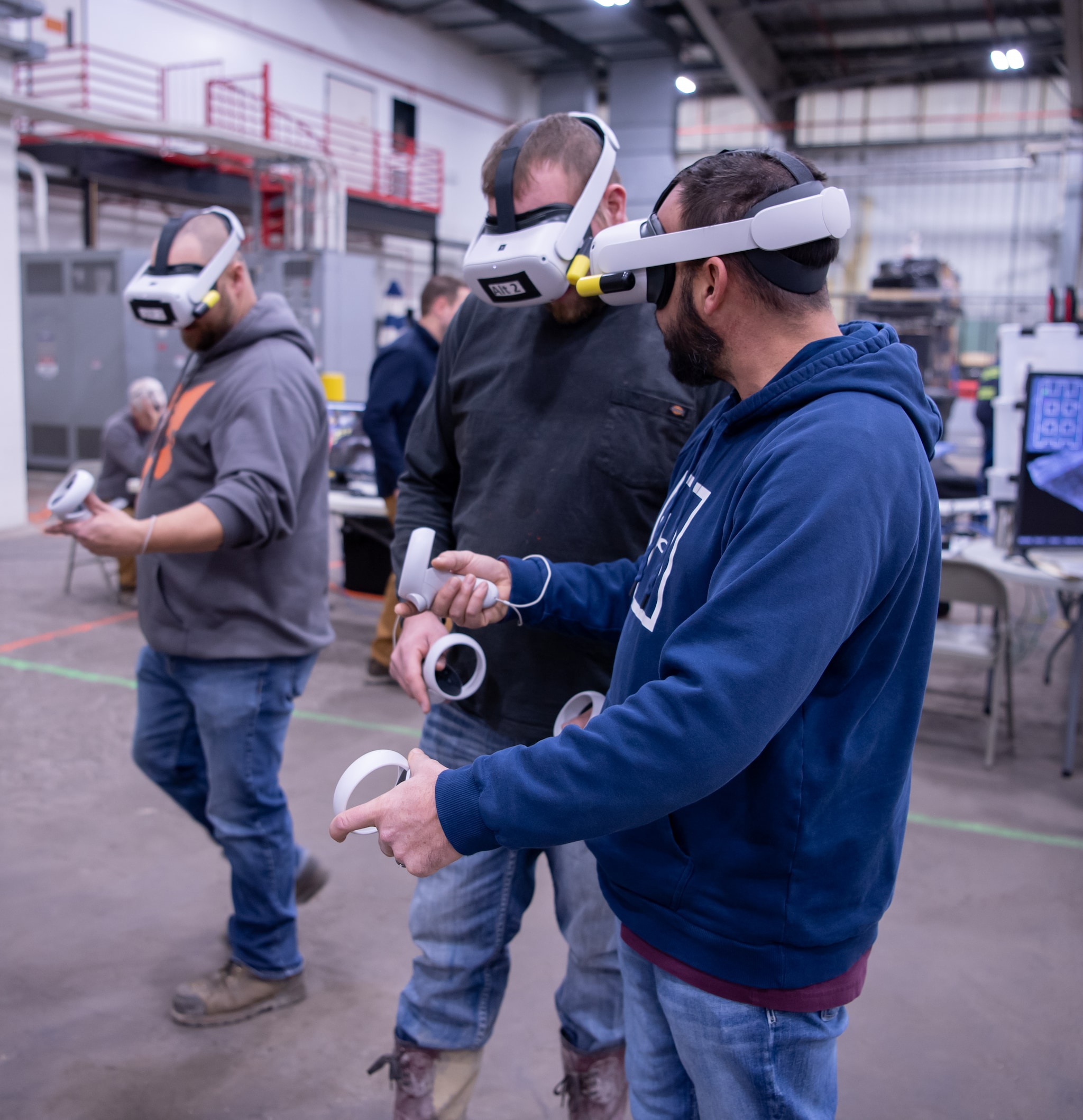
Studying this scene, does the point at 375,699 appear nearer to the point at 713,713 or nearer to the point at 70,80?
the point at 713,713

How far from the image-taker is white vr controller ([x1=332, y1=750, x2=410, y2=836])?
3.38 feet

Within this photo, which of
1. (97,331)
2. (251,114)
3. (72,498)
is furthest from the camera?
(251,114)

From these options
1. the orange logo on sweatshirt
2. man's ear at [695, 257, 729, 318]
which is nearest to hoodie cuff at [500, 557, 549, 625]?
man's ear at [695, 257, 729, 318]

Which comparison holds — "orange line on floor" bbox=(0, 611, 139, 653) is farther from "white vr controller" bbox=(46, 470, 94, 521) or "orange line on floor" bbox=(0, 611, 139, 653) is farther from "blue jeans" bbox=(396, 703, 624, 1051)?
"blue jeans" bbox=(396, 703, 624, 1051)

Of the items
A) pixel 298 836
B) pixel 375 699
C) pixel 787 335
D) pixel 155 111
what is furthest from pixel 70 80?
pixel 787 335

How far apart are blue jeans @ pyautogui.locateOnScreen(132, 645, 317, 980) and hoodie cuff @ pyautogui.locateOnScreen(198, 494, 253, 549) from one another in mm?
291

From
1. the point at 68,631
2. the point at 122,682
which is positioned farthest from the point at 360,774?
the point at 68,631

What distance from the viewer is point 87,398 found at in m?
10.5

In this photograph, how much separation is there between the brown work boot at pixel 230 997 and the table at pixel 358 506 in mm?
3027

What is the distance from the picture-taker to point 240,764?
7.02ft

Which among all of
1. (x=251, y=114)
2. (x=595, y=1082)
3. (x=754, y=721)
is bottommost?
(x=595, y=1082)

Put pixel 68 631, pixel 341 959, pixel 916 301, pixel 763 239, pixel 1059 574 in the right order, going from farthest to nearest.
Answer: pixel 916 301 → pixel 68 631 → pixel 1059 574 → pixel 341 959 → pixel 763 239

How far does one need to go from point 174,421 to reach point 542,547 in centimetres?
104

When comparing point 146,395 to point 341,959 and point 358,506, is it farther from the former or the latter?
point 341,959
